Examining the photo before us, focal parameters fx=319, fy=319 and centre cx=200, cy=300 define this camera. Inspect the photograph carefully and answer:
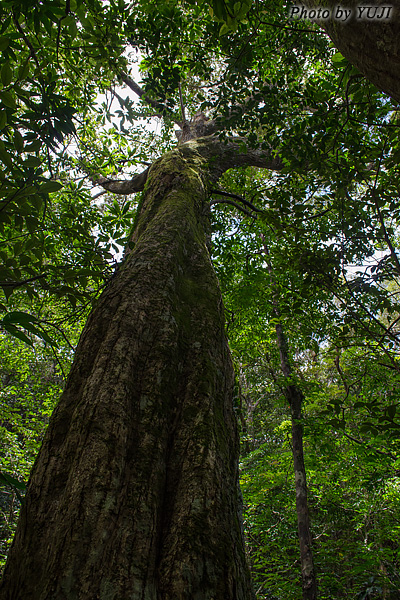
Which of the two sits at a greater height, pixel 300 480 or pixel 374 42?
pixel 374 42

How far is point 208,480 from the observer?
131cm

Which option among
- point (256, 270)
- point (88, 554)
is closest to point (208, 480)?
point (88, 554)

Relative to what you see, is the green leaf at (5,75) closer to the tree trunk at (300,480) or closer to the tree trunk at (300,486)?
the tree trunk at (300,480)

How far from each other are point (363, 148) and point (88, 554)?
11.9ft

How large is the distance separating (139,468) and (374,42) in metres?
1.81

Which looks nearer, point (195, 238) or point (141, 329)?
point (141, 329)

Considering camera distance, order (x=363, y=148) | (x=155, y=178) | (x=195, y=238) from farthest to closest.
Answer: (x=155, y=178), (x=363, y=148), (x=195, y=238)

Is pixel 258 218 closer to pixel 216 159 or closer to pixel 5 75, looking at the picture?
pixel 216 159

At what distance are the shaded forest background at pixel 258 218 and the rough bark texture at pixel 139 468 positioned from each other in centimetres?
24

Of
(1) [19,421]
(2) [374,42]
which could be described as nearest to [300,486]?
(2) [374,42]

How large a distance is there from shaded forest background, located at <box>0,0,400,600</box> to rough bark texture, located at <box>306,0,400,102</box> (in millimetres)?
599

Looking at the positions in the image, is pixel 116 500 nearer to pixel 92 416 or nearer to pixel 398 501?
pixel 92 416

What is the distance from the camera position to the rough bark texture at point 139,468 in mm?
1043

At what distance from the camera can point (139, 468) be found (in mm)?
1307
